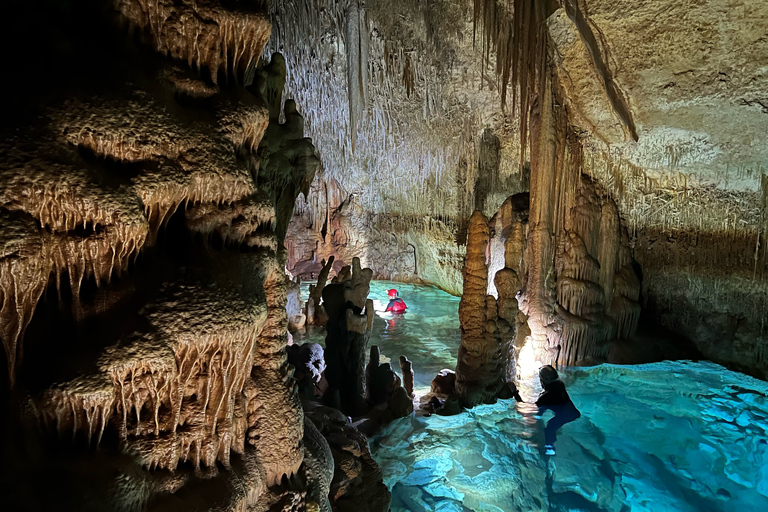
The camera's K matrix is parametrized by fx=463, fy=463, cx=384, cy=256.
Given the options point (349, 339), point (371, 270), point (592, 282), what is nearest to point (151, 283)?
point (349, 339)

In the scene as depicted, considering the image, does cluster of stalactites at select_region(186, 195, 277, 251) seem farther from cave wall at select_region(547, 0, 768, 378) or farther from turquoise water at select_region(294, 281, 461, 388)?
turquoise water at select_region(294, 281, 461, 388)

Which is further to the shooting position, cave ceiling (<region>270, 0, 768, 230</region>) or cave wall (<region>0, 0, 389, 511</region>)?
cave ceiling (<region>270, 0, 768, 230</region>)

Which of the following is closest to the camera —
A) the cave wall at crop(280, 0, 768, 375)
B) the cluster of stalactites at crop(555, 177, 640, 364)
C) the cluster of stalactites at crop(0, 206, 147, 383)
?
the cluster of stalactites at crop(0, 206, 147, 383)

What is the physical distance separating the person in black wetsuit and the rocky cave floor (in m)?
0.13

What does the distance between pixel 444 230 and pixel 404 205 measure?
1847 millimetres

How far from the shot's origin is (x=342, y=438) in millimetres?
4410

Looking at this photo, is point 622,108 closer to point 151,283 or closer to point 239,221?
point 239,221

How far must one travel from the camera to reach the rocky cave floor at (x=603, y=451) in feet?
16.1

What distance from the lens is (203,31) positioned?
9.55 ft

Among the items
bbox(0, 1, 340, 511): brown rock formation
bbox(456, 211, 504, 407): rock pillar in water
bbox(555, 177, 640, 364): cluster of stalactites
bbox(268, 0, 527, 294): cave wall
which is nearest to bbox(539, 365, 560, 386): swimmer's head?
bbox(456, 211, 504, 407): rock pillar in water

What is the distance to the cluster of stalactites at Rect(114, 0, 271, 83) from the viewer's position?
273 cm

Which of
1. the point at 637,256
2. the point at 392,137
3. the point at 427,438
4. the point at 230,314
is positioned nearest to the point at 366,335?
the point at 427,438

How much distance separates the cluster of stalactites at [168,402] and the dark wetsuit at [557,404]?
16.1 ft

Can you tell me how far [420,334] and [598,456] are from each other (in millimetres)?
5999
